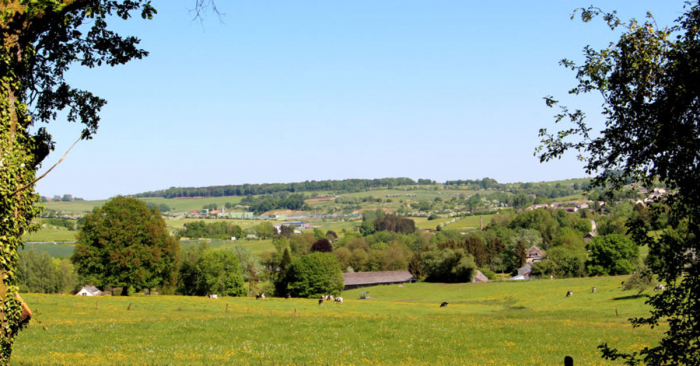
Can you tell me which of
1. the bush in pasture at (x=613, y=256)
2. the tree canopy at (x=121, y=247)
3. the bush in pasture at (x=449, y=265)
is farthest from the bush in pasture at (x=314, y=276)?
the bush in pasture at (x=613, y=256)

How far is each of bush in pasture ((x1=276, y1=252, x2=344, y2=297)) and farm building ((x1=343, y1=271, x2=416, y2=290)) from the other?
31.9 metres

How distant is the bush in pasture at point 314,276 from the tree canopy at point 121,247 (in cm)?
2471

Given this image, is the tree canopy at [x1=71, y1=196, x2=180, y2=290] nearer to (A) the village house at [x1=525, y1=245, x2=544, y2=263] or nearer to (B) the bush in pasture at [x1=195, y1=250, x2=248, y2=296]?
(B) the bush in pasture at [x1=195, y1=250, x2=248, y2=296]

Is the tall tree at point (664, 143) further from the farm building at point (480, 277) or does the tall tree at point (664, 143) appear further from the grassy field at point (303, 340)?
the farm building at point (480, 277)

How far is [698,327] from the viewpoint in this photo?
8.83 m

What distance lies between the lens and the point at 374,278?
123375 mm

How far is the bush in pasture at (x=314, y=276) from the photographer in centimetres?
8519

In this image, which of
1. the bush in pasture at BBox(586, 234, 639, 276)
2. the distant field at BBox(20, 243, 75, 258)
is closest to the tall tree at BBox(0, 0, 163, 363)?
the bush in pasture at BBox(586, 234, 639, 276)

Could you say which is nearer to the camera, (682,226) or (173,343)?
(682,226)

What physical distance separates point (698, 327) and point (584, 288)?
72.8 m

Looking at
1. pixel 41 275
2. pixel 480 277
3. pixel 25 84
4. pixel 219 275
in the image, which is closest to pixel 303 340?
pixel 25 84

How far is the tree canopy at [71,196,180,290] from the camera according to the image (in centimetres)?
6241

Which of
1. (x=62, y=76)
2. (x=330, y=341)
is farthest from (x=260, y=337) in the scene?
(x=62, y=76)

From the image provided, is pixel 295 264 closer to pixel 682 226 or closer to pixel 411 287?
pixel 411 287
